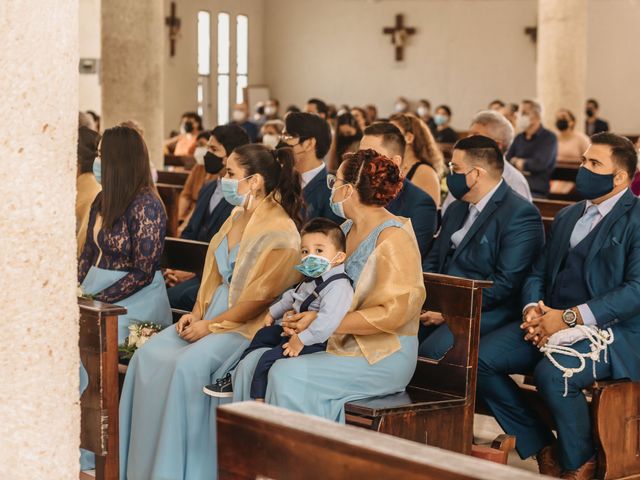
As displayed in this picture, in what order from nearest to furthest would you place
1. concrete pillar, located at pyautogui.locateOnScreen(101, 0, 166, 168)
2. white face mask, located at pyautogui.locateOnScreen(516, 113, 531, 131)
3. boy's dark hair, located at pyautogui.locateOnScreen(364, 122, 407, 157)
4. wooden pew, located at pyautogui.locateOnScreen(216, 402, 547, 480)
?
wooden pew, located at pyautogui.locateOnScreen(216, 402, 547, 480) → boy's dark hair, located at pyautogui.locateOnScreen(364, 122, 407, 157) → white face mask, located at pyautogui.locateOnScreen(516, 113, 531, 131) → concrete pillar, located at pyautogui.locateOnScreen(101, 0, 166, 168)

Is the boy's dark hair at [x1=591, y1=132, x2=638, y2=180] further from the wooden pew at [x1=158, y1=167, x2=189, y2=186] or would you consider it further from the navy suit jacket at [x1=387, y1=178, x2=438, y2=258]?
the wooden pew at [x1=158, y1=167, x2=189, y2=186]

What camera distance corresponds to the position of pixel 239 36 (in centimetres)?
2400

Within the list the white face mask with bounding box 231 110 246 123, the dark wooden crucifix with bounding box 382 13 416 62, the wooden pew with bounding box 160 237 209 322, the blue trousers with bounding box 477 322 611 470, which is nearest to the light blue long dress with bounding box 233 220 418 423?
the blue trousers with bounding box 477 322 611 470

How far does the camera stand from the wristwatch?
4.69 m

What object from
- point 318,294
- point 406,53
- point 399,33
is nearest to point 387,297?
point 318,294

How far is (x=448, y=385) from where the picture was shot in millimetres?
4633

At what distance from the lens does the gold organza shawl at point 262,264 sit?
15.8 feet

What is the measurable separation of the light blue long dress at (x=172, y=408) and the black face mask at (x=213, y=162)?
2.16 meters

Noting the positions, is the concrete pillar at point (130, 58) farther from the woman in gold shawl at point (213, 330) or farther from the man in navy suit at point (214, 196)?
the woman in gold shawl at point (213, 330)

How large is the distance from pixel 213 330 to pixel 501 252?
137cm

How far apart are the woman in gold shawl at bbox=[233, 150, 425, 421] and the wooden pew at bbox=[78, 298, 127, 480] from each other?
499 millimetres

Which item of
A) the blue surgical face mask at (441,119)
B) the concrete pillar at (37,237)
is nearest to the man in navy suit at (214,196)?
the concrete pillar at (37,237)

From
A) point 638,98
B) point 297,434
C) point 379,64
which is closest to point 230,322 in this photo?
point 297,434

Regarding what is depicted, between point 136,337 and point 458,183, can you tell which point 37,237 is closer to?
point 136,337
